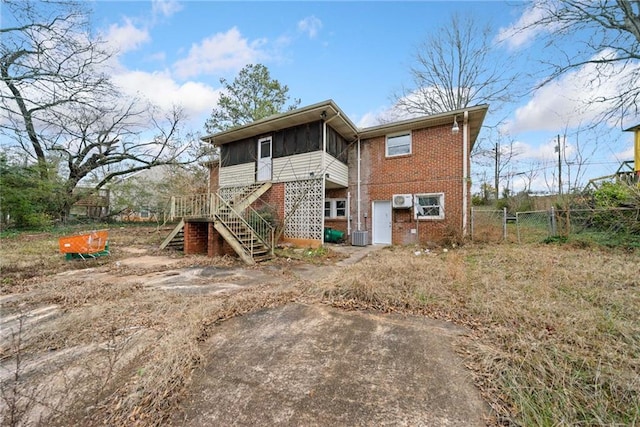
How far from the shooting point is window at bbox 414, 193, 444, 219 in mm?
8970

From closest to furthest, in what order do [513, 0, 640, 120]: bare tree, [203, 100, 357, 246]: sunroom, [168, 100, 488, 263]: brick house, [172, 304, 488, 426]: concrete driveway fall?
[172, 304, 488, 426]: concrete driveway
[513, 0, 640, 120]: bare tree
[168, 100, 488, 263]: brick house
[203, 100, 357, 246]: sunroom

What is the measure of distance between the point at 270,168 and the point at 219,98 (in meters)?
12.2

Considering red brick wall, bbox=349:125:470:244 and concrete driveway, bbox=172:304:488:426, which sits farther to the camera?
red brick wall, bbox=349:125:470:244

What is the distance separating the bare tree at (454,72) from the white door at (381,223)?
8.78 metres

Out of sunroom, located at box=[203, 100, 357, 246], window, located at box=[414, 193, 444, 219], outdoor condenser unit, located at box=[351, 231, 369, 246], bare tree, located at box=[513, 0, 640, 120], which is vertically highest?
bare tree, located at box=[513, 0, 640, 120]

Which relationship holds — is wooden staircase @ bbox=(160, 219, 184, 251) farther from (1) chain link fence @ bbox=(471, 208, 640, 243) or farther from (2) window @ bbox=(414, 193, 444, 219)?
(1) chain link fence @ bbox=(471, 208, 640, 243)

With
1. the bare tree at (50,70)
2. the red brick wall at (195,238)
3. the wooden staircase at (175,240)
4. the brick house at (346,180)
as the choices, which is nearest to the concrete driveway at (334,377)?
the brick house at (346,180)

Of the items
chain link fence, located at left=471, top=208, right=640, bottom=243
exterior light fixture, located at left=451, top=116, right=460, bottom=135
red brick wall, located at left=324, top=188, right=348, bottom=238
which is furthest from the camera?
red brick wall, located at left=324, top=188, right=348, bottom=238

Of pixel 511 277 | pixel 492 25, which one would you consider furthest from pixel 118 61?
pixel 492 25

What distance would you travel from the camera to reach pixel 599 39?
20.9ft

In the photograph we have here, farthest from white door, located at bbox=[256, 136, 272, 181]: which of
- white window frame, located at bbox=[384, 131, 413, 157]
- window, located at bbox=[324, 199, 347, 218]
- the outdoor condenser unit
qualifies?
white window frame, located at bbox=[384, 131, 413, 157]

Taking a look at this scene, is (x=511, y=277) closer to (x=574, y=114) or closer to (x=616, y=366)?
(x=616, y=366)

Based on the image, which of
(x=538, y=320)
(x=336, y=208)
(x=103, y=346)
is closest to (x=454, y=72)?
(x=336, y=208)

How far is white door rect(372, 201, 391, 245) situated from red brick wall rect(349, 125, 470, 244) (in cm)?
24
